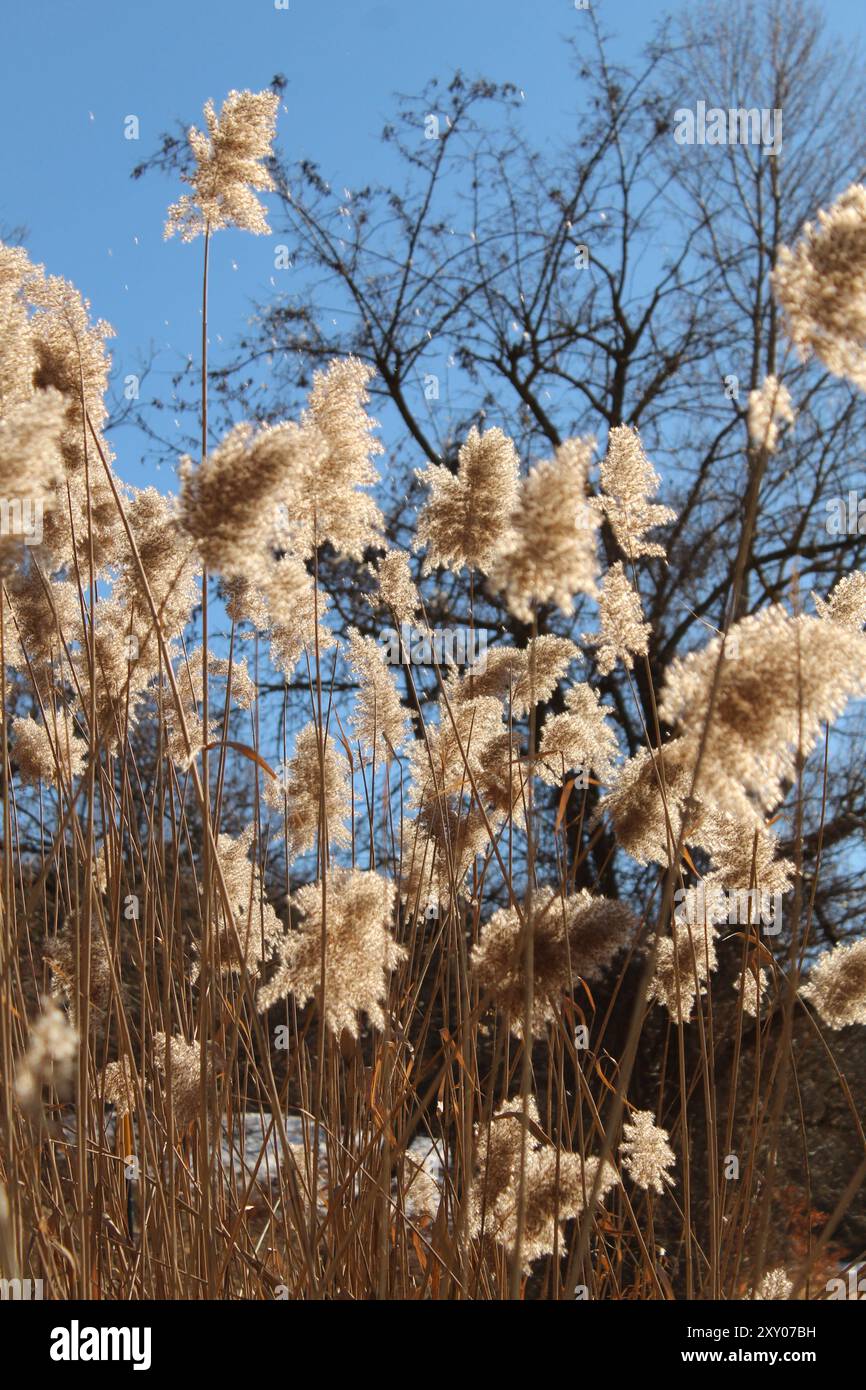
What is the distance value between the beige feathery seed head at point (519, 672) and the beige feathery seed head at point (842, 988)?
561 mm

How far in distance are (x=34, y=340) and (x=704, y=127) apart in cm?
751

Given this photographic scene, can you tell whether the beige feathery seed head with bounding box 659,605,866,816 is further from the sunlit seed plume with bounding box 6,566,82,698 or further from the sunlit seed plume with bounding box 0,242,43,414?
the sunlit seed plume with bounding box 6,566,82,698

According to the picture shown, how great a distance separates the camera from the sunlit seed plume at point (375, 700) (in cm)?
204

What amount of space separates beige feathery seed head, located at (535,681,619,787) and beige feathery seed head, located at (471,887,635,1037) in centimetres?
55

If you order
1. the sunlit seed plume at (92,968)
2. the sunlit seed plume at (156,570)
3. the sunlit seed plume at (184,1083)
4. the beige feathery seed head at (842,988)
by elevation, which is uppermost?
the sunlit seed plume at (156,570)

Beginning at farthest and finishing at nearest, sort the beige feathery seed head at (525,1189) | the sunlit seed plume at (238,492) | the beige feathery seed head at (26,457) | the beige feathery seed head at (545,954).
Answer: the beige feathery seed head at (525,1189) < the beige feathery seed head at (545,954) < the sunlit seed plume at (238,492) < the beige feathery seed head at (26,457)

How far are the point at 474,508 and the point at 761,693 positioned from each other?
61 centimetres

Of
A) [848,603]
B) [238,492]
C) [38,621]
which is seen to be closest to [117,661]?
[38,621]

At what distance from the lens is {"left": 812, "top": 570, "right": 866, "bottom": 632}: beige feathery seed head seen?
1703 mm

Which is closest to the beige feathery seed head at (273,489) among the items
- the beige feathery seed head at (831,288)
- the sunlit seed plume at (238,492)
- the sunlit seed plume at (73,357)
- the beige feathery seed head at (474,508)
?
the sunlit seed plume at (238,492)

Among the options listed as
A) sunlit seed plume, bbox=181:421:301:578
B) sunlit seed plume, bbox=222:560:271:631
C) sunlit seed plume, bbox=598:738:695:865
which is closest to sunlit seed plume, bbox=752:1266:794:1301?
sunlit seed plume, bbox=598:738:695:865

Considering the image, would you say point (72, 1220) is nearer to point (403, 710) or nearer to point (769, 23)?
point (403, 710)

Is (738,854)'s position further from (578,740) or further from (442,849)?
(442,849)

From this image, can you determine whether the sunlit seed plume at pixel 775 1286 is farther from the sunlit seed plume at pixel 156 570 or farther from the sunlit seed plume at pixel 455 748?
the sunlit seed plume at pixel 156 570
